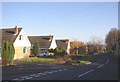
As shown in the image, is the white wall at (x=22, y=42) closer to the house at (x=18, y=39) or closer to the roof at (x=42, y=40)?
the house at (x=18, y=39)

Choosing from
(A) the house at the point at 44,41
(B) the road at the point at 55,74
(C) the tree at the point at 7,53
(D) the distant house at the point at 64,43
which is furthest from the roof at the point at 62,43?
(B) the road at the point at 55,74

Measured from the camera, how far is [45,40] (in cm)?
7850

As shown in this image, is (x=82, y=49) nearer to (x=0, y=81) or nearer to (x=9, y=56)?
(x=9, y=56)

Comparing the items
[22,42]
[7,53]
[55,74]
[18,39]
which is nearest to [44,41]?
[22,42]

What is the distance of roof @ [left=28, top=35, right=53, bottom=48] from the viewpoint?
2989 inches

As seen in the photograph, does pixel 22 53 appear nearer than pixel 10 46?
No

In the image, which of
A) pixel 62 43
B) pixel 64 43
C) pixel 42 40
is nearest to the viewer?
pixel 42 40

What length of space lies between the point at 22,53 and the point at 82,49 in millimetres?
45641

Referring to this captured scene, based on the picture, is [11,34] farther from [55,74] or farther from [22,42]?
[55,74]

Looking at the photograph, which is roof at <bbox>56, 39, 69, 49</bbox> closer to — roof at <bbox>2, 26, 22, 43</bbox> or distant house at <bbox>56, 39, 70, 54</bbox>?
distant house at <bbox>56, 39, 70, 54</bbox>

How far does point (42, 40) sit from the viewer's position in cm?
7825

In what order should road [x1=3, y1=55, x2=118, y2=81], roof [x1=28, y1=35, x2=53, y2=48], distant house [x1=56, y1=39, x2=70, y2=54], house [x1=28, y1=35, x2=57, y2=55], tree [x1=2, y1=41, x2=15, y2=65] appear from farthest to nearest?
distant house [x1=56, y1=39, x2=70, y2=54]
roof [x1=28, y1=35, x2=53, y2=48]
house [x1=28, y1=35, x2=57, y2=55]
tree [x1=2, y1=41, x2=15, y2=65]
road [x1=3, y1=55, x2=118, y2=81]

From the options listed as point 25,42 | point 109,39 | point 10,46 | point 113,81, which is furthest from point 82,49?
point 113,81

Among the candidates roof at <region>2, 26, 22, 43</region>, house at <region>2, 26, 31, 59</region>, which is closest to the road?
house at <region>2, 26, 31, 59</region>
